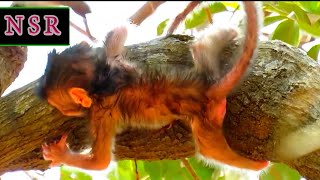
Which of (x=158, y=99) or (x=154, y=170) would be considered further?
(x=154, y=170)

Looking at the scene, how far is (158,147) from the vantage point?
1.19 meters

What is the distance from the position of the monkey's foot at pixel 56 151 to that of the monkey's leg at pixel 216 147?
25cm

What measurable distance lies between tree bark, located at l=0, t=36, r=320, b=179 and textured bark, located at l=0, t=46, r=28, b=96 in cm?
10

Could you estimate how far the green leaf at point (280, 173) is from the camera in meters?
1.31

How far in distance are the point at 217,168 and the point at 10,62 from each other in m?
0.49

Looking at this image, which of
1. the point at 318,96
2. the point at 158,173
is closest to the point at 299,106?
the point at 318,96

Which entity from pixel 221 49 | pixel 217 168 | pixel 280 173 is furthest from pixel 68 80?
pixel 280 173

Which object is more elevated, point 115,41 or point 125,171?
point 115,41

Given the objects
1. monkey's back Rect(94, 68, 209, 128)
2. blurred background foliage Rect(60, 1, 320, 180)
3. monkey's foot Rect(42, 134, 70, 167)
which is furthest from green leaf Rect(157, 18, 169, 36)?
monkey's foot Rect(42, 134, 70, 167)

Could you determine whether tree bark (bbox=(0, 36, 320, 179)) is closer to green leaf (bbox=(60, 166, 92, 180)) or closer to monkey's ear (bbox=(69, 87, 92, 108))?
monkey's ear (bbox=(69, 87, 92, 108))

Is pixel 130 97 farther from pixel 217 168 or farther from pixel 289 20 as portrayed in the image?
pixel 289 20

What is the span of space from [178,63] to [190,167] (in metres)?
0.28

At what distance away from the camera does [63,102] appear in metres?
1.13

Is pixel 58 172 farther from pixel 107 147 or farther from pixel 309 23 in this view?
pixel 309 23
